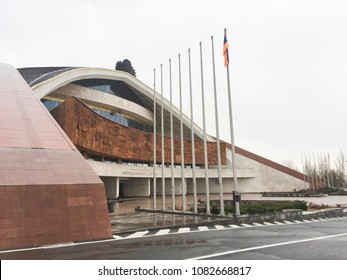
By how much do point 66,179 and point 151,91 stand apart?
34874 millimetres

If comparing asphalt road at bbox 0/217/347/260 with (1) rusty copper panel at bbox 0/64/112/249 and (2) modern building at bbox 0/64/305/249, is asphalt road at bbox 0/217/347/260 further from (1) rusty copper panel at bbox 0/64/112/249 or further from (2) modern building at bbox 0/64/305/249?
(2) modern building at bbox 0/64/305/249

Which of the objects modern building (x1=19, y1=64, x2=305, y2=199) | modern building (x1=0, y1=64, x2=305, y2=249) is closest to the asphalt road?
modern building (x1=0, y1=64, x2=305, y2=249)

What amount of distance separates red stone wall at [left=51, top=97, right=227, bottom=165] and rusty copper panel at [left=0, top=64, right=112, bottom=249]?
488 inches

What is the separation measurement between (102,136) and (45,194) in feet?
67.9

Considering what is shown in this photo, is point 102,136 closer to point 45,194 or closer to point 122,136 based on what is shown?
point 122,136

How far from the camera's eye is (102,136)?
93.7ft

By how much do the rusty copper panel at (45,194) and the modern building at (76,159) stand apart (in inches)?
1.0

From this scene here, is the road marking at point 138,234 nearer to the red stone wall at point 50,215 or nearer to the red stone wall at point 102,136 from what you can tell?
the red stone wall at point 50,215

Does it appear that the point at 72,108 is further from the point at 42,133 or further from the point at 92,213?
the point at 92,213

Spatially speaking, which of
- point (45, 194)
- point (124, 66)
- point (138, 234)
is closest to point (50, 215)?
point (45, 194)

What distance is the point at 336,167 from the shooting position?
7319cm

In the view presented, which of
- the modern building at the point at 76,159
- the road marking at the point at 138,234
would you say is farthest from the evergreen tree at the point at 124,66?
the road marking at the point at 138,234
